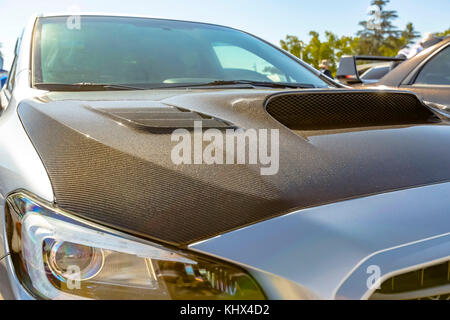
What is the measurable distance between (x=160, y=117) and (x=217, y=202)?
46 cm

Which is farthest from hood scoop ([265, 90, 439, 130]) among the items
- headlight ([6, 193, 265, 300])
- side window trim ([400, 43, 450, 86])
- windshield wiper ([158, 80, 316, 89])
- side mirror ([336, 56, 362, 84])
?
side window trim ([400, 43, 450, 86])

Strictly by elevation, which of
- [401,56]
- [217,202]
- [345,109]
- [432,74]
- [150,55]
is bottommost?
[217,202]

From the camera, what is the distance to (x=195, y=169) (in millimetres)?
1143

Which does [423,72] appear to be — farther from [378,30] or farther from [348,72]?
[378,30]

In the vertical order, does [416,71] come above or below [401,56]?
below

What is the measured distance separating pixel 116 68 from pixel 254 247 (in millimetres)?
1586

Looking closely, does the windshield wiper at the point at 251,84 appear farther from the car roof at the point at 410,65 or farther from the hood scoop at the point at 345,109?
the car roof at the point at 410,65

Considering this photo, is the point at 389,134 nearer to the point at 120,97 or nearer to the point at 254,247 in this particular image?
the point at 254,247

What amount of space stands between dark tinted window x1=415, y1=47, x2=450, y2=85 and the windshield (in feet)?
5.40

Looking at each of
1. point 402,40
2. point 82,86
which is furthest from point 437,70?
point 402,40

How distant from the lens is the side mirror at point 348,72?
12.4 feet

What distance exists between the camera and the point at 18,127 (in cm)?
145

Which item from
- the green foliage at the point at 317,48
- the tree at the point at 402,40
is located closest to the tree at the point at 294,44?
the green foliage at the point at 317,48
